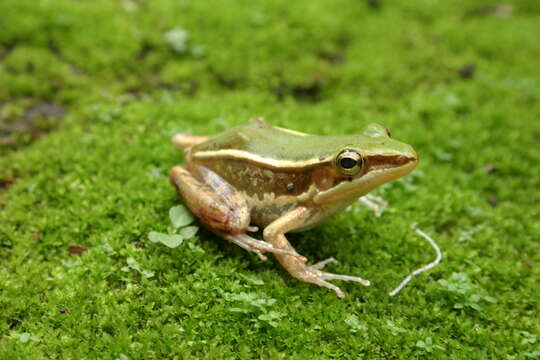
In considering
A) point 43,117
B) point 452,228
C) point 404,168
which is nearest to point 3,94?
point 43,117

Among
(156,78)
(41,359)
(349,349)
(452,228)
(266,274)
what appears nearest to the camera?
(41,359)

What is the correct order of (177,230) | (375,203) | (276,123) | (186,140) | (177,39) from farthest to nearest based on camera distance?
(177,39) → (276,123) → (375,203) → (186,140) → (177,230)

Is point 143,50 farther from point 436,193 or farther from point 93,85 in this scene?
point 436,193

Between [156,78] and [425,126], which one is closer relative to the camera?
[425,126]

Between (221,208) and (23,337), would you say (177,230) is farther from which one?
(23,337)

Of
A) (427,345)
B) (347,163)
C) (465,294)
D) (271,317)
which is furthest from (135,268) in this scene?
(465,294)

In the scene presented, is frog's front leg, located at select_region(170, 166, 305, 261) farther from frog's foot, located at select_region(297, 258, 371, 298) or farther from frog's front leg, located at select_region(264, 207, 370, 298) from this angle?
frog's foot, located at select_region(297, 258, 371, 298)
